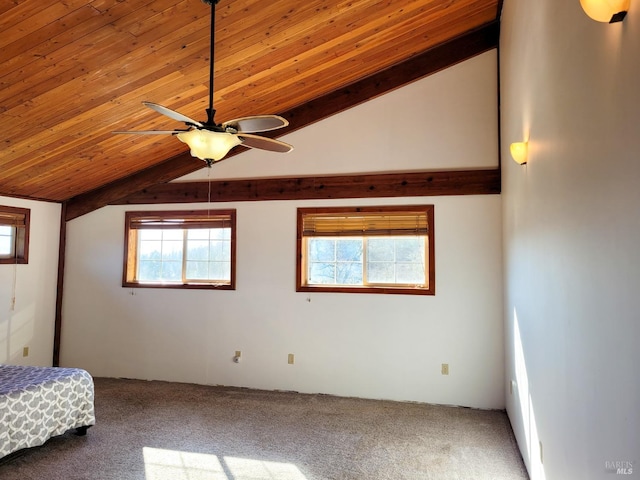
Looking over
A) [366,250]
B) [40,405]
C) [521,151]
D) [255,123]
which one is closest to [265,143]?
[255,123]

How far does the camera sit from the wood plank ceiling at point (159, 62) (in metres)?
2.81

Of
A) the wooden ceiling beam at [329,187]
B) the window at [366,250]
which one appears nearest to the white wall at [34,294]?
the wooden ceiling beam at [329,187]

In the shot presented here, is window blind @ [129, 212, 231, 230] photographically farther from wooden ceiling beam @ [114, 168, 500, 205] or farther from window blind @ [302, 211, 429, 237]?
window blind @ [302, 211, 429, 237]

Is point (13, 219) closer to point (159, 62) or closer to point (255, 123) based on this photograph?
point (159, 62)

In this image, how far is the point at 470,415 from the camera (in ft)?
13.6

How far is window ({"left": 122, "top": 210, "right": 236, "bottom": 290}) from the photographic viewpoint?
523cm

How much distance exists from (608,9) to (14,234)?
20.1 ft

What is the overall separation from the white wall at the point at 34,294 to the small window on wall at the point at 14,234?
6 cm

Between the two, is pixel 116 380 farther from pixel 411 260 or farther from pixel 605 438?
pixel 605 438

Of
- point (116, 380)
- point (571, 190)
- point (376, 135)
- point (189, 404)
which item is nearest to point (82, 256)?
point (116, 380)

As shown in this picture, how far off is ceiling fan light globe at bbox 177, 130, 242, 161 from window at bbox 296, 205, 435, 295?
2.37m

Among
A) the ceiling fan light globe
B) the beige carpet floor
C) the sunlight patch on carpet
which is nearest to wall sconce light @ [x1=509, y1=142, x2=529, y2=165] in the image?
the ceiling fan light globe

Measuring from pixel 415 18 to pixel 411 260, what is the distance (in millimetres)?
2399

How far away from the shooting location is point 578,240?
177cm
